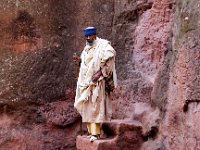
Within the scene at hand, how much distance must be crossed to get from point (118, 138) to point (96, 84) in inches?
29.5

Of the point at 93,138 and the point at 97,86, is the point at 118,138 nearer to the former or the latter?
the point at 93,138

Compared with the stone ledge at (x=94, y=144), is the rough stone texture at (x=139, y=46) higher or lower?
higher

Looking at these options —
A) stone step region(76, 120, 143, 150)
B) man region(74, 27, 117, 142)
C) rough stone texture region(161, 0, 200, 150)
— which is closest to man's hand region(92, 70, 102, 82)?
man region(74, 27, 117, 142)

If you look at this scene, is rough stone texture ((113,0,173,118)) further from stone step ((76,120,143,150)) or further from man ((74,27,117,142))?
man ((74,27,117,142))

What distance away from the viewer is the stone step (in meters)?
5.83

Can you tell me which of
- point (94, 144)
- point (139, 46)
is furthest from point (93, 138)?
point (139, 46)

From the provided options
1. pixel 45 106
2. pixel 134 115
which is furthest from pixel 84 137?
pixel 45 106

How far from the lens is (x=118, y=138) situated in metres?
6.01

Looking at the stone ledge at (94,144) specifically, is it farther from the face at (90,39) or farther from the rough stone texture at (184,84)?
the face at (90,39)

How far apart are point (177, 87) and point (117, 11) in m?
2.35

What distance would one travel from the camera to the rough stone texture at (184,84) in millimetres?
5219

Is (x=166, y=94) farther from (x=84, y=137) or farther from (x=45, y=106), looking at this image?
(x=45, y=106)

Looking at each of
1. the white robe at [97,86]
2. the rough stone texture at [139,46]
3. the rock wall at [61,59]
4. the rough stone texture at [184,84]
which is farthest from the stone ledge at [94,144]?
the rough stone texture at [139,46]

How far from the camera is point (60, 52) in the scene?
24.9 ft
